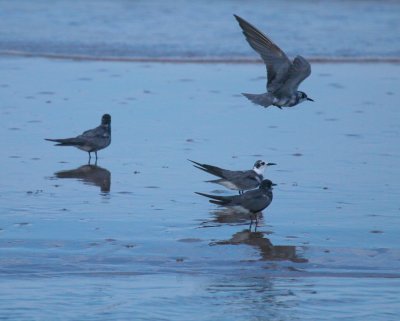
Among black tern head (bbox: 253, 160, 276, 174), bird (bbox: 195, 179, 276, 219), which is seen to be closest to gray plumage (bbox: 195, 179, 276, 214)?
bird (bbox: 195, 179, 276, 219)

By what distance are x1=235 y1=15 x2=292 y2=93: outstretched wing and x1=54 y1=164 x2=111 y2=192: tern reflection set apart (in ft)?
6.72

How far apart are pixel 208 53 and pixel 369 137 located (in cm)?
683

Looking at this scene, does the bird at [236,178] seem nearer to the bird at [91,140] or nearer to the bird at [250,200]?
the bird at [250,200]

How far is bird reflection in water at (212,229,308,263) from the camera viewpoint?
27.0 feet

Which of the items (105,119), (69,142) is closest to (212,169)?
(69,142)

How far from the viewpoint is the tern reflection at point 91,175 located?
10352mm

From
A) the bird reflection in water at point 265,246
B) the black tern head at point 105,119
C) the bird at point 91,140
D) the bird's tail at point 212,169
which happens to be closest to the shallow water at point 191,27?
the black tern head at point 105,119

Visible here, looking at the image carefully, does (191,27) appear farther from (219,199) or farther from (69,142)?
(219,199)

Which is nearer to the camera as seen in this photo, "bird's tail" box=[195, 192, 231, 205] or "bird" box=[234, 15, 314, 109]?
"bird's tail" box=[195, 192, 231, 205]

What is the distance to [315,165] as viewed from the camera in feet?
35.9

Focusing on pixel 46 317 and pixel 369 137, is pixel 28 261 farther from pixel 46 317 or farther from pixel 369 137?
pixel 369 137

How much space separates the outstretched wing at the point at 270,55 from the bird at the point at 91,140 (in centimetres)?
179

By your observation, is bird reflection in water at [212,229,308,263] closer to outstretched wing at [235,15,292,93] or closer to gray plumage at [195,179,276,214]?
gray plumage at [195,179,276,214]

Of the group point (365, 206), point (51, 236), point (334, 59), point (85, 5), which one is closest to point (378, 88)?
point (334, 59)
